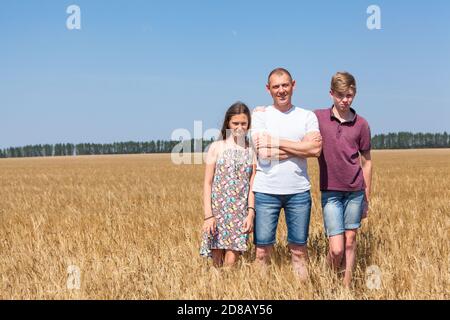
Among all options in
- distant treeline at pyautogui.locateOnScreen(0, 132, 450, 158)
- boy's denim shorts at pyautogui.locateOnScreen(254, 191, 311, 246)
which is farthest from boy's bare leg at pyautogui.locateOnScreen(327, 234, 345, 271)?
distant treeline at pyautogui.locateOnScreen(0, 132, 450, 158)

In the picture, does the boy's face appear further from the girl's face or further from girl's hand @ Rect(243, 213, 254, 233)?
girl's hand @ Rect(243, 213, 254, 233)

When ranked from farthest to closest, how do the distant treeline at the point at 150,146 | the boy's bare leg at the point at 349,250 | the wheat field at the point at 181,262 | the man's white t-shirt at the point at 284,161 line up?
the distant treeline at the point at 150,146 < the boy's bare leg at the point at 349,250 < the man's white t-shirt at the point at 284,161 < the wheat field at the point at 181,262

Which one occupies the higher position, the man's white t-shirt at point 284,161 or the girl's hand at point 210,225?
the man's white t-shirt at point 284,161

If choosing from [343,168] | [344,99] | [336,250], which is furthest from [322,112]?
[336,250]

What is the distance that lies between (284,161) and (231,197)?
55 centimetres

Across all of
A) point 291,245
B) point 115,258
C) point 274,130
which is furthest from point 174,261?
point 274,130

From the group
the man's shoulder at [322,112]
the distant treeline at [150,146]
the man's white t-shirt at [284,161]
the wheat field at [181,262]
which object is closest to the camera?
the wheat field at [181,262]

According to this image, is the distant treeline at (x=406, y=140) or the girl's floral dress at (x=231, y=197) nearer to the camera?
the girl's floral dress at (x=231, y=197)

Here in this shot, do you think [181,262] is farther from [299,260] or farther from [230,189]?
[299,260]

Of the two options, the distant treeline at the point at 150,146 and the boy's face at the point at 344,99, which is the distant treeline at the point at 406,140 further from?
the boy's face at the point at 344,99

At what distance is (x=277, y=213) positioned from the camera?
3.64 metres

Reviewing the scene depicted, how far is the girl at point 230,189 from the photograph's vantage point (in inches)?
149

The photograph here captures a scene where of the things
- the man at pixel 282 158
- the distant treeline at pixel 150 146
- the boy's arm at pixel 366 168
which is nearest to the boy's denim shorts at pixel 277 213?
the man at pixel 282 158

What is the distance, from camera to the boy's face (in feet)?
11.8
